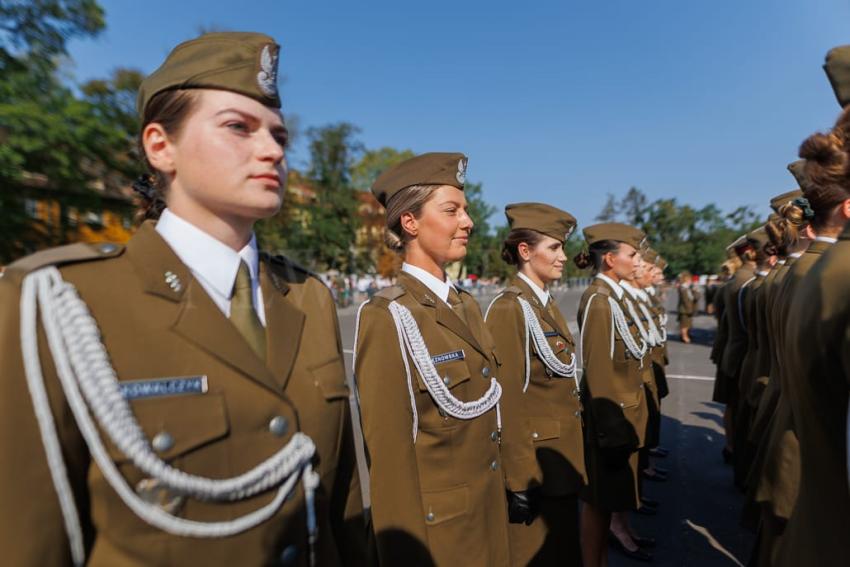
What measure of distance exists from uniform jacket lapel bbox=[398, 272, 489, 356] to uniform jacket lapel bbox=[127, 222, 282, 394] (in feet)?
4.16

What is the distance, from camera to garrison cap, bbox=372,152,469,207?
2.63 metres

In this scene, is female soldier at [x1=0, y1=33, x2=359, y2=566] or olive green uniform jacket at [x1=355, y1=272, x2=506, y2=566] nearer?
female soldier at [x1=0, y1=33, x2=359, y2=566]

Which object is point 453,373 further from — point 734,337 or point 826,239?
point 734,337

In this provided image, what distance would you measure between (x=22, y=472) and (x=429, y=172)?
207 cm

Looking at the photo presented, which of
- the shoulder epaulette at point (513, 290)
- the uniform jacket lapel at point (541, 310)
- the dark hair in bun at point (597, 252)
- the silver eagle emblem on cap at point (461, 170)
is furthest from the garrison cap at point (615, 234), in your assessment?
the silver eagle emblem on cap at point (461, 170)

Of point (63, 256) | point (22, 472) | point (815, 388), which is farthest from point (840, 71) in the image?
point (22, 472)

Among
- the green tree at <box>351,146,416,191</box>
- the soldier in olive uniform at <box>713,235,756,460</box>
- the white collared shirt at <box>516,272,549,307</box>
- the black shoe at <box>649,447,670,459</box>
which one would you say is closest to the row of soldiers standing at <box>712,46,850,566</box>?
the white collared shirt at <box>516,272,549,307</box>

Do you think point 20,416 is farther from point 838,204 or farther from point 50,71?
point 50,71

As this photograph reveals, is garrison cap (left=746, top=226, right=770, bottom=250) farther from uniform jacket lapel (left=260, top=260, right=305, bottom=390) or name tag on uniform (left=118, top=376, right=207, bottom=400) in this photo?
name tag on uniform (left=118, top=376, right=207, bottom=400)

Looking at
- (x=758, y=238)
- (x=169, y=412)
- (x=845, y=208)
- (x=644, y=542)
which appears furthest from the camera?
(x=758, y=238)

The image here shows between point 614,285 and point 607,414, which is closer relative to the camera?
point 607,414

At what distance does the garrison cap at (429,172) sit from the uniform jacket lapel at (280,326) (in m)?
1.36

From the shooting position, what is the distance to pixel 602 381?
359cm

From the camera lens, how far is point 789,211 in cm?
365
